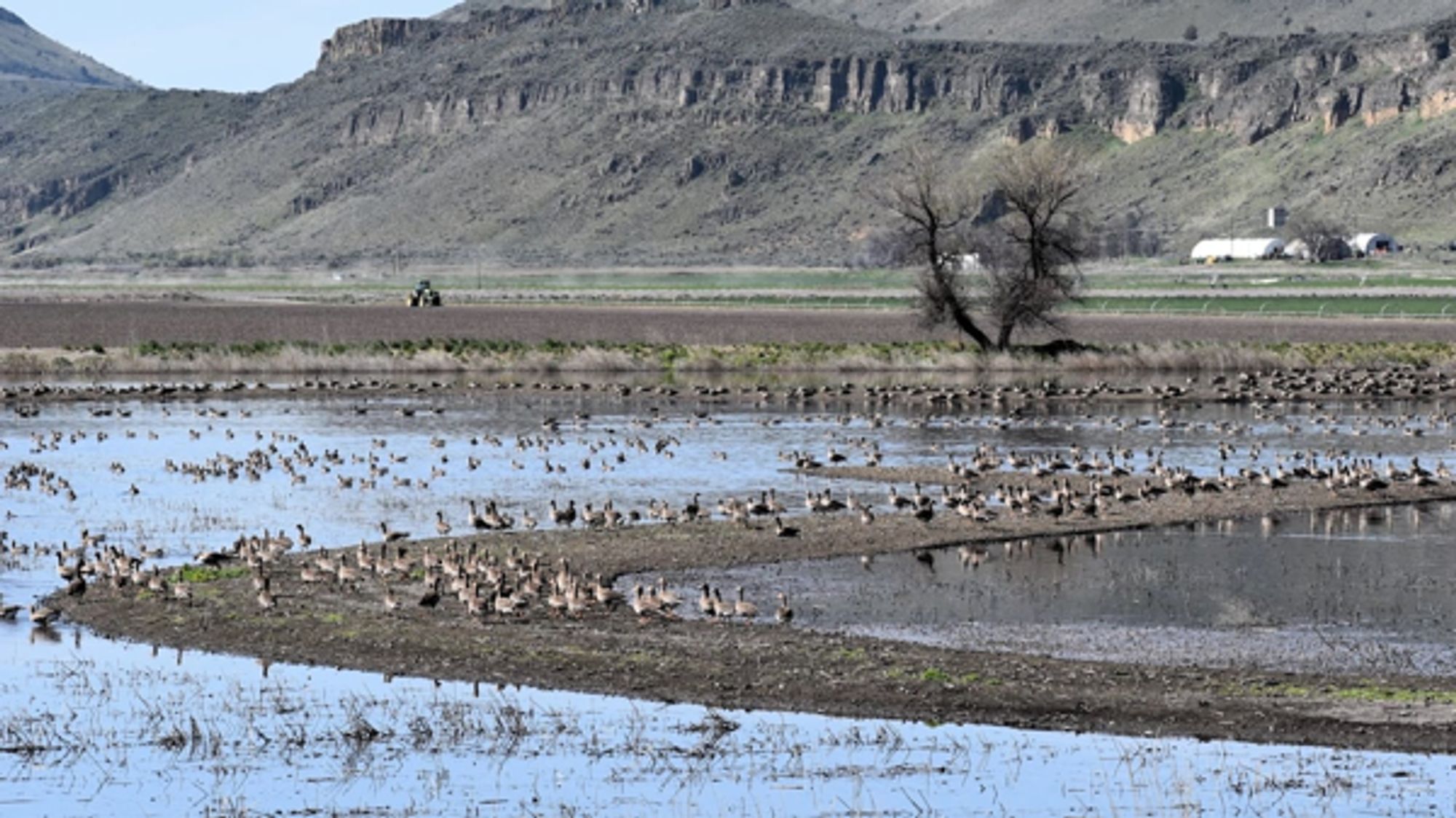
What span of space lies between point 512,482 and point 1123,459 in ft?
36.1

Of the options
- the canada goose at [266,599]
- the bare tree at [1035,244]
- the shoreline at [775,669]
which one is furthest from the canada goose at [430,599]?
the bare tree at [1035,244]

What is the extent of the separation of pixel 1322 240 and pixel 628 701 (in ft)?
536

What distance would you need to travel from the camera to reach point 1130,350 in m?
77.9

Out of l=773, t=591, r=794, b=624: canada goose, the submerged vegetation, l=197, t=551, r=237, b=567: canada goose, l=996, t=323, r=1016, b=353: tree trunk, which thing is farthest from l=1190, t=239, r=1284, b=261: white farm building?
l=773, t=591, r=794, b=624: canada goose

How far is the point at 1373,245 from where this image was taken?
177 m

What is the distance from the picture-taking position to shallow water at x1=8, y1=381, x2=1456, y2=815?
18516 mm

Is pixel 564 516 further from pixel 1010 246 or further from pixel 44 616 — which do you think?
pixel 1010 246

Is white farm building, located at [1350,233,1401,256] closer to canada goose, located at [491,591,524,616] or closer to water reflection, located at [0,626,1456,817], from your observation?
canada goose, located at [491,591,524,616]

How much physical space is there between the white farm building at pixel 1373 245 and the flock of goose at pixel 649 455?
110m

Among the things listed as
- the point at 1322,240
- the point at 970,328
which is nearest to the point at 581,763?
the point at 970,328

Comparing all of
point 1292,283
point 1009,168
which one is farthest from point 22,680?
point 1292,283

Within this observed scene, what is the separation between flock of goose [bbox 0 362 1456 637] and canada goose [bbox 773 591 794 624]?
Result: 0.10 feet

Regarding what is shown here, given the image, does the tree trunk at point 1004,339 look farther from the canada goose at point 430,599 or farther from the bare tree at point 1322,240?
the bare tree at point 1322,240

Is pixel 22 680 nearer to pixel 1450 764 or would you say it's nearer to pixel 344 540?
pixel 344 540
